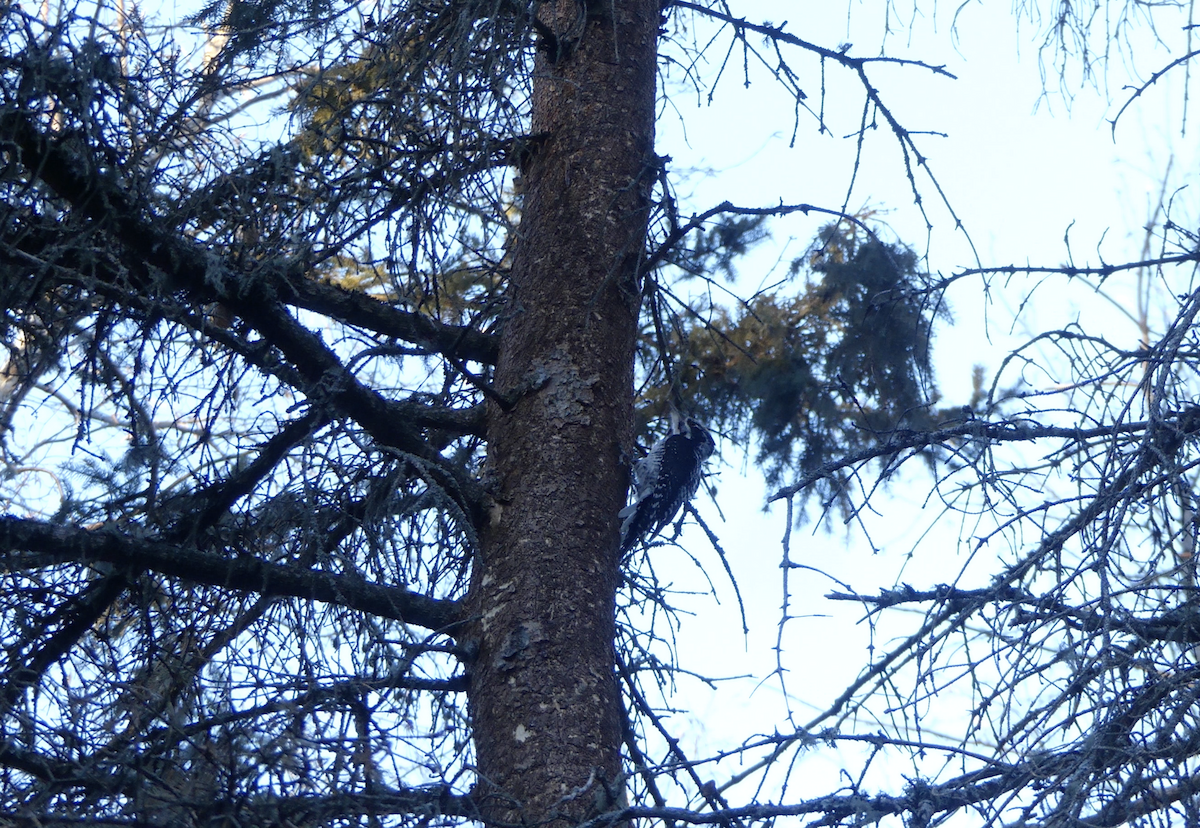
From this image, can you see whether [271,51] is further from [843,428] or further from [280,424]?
[843,428]

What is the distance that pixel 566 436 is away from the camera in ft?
10.7

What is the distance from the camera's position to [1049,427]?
304 centimetres

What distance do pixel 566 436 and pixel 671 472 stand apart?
159 centimetres

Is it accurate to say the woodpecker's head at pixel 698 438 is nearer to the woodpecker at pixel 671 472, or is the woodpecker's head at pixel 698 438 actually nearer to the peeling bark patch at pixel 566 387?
the woodpecker at pixel 671 472

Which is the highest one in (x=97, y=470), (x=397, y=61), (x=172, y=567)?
(x=397, y=61)

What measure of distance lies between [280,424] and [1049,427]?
6.97ft

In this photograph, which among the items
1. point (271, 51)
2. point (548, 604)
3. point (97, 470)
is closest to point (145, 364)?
point (97, 470)

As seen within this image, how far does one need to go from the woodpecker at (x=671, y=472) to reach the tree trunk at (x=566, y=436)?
94 centimetres

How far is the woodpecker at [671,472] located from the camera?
14.6 ft

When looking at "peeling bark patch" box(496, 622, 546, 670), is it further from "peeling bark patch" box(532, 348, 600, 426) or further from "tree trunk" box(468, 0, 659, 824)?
"peeling bark patch" box(532, 348, 600, 426)

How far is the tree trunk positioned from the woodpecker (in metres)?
0.94

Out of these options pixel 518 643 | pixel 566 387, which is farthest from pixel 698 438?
pixel 518 643

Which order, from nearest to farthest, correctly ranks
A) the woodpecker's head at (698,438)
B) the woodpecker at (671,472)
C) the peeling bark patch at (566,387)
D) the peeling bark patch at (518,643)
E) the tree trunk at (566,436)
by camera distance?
the tree trunk at (566,436), the peeling bark patch at (518,643), the peeling bark patch at (566,387), the woodpecker at (671,472), the woodpecker's head at (698,438)

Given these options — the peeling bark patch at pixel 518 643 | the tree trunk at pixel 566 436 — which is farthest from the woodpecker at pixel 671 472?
the peeling bark patch at pixel 518 643
